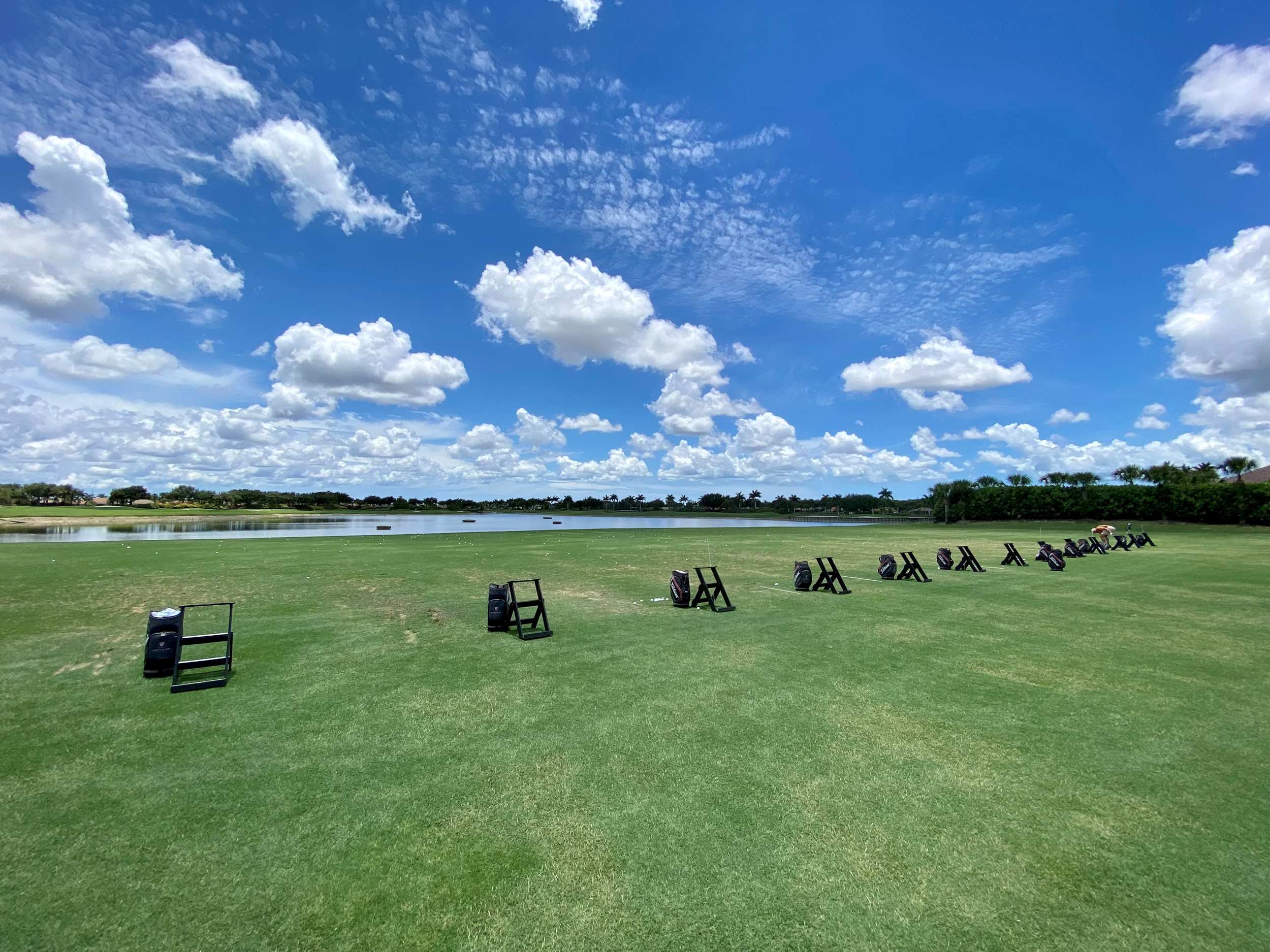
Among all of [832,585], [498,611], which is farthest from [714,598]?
[498,611]

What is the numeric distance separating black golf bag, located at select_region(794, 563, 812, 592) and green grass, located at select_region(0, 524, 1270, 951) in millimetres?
4431

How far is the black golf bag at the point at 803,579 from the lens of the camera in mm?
14694

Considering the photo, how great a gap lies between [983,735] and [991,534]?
47.6 m

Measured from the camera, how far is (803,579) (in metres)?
14.7

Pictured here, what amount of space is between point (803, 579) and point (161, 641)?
13.0m

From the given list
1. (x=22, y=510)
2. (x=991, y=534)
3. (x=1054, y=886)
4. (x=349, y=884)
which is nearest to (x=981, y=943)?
(x=1054, y=886)

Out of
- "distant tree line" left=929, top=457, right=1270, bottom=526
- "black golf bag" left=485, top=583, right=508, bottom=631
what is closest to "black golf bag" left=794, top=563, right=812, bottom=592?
"black golf bag" left=485, top=583, right=508, bottom=631

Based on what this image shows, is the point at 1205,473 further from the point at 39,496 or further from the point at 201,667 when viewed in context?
the point at 39,496

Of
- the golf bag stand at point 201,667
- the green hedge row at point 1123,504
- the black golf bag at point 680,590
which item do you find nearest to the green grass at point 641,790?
the golf bag stand at point 201,667

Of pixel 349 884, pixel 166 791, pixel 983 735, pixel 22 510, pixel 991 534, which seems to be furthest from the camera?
pixel 22 510

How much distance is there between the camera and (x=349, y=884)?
3.37 meters

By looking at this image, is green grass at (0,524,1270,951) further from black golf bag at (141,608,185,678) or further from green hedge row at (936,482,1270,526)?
green hedge row at (936,482,1270,526)

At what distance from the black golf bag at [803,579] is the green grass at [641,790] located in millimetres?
4431

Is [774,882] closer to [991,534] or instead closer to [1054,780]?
[1054,780]
